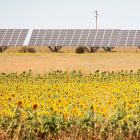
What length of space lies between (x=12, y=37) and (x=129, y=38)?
15679 mm

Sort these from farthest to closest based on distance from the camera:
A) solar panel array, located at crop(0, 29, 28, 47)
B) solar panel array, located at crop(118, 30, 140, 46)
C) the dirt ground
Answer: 1. solar panel array, located at crop(0, 29, 28, 47)
2. solar panel array, located at crop(118, 30, 140, 46)
3. the dirt ground

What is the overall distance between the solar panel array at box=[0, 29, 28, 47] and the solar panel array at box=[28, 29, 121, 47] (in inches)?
48.9

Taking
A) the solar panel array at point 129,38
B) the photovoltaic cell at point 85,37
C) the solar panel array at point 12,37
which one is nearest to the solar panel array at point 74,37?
the photovoltaic cell at point 85,37

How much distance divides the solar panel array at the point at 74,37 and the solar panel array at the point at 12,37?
4.08 ft

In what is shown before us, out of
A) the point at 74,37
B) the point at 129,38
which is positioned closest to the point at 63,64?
the point at 74,37

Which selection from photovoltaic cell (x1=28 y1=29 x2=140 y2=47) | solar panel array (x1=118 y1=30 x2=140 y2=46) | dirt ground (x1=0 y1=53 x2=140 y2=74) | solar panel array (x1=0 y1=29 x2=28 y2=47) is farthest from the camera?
solar panel array (x1=0 y1=29 x2=28 y2=47)

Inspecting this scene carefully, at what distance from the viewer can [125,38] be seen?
35594mm

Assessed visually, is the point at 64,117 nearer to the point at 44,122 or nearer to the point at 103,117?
the point at 44,122

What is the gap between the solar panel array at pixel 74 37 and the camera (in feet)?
113

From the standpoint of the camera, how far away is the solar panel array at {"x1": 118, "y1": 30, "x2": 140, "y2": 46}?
1346 inches

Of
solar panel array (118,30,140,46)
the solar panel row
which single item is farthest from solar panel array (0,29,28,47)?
solar panel array (118,30,140,46)

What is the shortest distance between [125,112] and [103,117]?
464 millimetres

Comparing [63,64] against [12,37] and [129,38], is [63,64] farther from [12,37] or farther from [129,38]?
[12,37]

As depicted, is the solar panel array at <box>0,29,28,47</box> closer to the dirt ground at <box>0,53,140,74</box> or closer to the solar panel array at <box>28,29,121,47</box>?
the solar panel array at <box>28,29,121,47</box>
